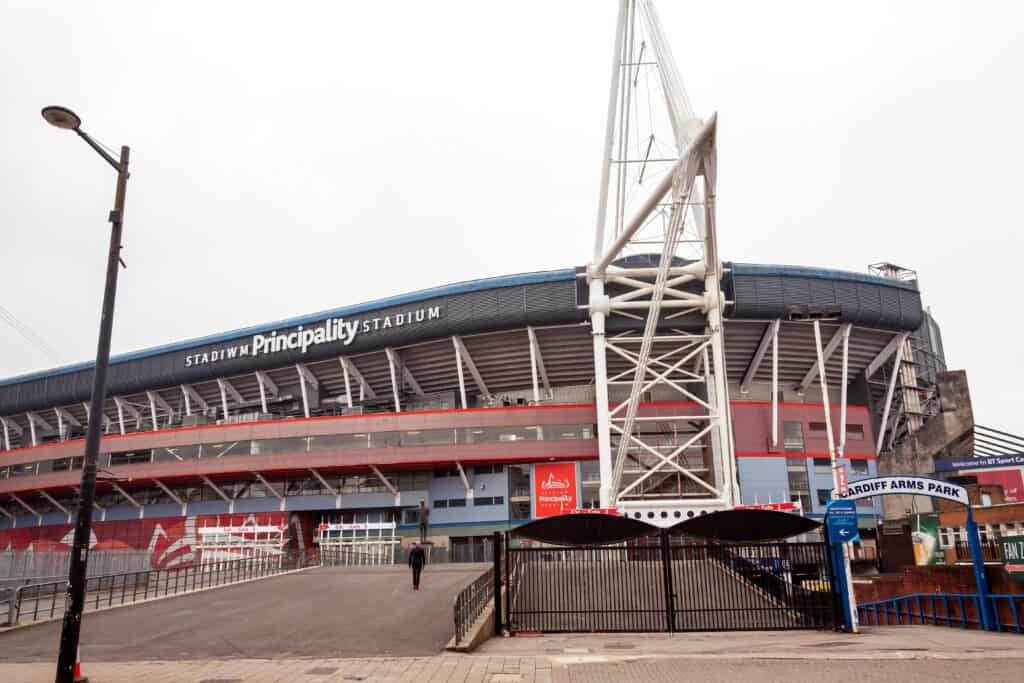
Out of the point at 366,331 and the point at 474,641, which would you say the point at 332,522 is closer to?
the point at 366,331

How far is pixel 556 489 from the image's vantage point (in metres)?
50.6

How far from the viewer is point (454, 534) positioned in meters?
52.0

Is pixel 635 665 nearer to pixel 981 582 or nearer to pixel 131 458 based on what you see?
pixel 981 582

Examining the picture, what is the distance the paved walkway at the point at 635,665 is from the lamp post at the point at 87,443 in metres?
1.11

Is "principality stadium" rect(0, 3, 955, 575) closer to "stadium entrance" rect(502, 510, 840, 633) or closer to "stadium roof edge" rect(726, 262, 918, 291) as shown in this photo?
"stadium roof edge" rect(726, 262, 918, 291)

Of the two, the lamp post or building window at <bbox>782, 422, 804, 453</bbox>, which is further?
building window at <bbox>782, 422, 804, 453</bbox>

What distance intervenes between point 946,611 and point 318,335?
151 ft

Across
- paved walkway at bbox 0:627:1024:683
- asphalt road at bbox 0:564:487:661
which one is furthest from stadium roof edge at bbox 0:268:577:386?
paved walkway at bbox 0:627:1024:683

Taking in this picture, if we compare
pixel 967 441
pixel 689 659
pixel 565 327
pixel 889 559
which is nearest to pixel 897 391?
pixel 967 441

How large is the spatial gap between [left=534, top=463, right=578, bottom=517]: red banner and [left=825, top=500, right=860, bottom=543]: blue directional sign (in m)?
34.8

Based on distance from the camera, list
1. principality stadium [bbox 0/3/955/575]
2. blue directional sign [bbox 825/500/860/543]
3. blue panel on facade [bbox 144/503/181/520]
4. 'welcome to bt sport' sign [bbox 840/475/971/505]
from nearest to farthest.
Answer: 1. blue directional sign [bbox 825/500/860/543]
2. 'welcome to bt sport' sign [bbox 840/475/971/505]
3. principality stadium [bbox 0/3/955/575]
4. blue panel on facade [bbox 144/503/181/520]

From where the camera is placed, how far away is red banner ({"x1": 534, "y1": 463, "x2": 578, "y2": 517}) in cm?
5041

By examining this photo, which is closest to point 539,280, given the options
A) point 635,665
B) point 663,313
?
point 663,313

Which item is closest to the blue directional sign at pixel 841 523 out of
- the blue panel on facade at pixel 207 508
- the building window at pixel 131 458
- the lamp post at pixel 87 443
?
the lamp post at pixel 87 443
